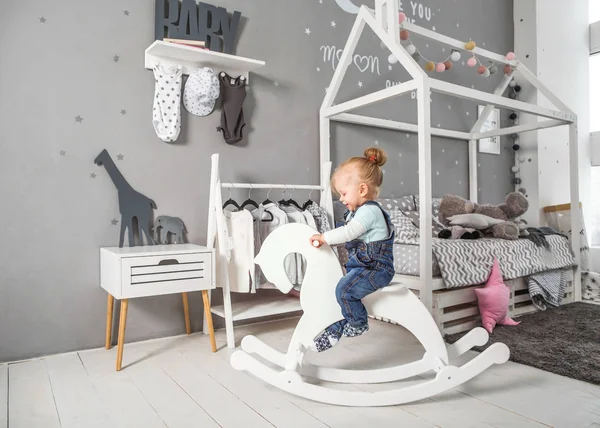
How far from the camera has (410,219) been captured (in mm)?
2955

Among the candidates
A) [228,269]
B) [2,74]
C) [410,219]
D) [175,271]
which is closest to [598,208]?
[410,219]

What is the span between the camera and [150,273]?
195 centimetres

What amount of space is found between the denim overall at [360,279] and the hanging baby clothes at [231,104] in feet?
3.81

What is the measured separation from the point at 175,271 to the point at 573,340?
189cm

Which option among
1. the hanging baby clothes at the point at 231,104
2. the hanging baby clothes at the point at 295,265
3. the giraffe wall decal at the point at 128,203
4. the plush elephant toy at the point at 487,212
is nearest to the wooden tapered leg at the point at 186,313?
the giraffe wall decal at the point at 128,203

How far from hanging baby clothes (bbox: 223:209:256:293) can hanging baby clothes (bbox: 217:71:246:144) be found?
1.66ft

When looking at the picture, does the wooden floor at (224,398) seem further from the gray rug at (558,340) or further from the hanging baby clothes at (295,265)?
the hanging baby clothes at (295,265)

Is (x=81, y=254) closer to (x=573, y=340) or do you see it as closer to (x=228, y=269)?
(x=228, y=269)

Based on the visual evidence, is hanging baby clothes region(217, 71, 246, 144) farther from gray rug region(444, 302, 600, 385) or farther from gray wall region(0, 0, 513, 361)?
gray rug region(444, 302, 600, 385)

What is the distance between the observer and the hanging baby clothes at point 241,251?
2256mm

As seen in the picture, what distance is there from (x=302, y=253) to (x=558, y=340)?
56.8 inches

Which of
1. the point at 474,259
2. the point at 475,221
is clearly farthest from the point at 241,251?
the point at 475,221

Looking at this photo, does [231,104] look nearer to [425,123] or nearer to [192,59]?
[192,59]

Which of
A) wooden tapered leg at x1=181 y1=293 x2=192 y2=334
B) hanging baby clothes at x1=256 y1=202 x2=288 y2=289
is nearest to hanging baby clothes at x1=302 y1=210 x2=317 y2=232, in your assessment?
hanging baby clothes at x1=256 y1=202 x2=288 y2=289
